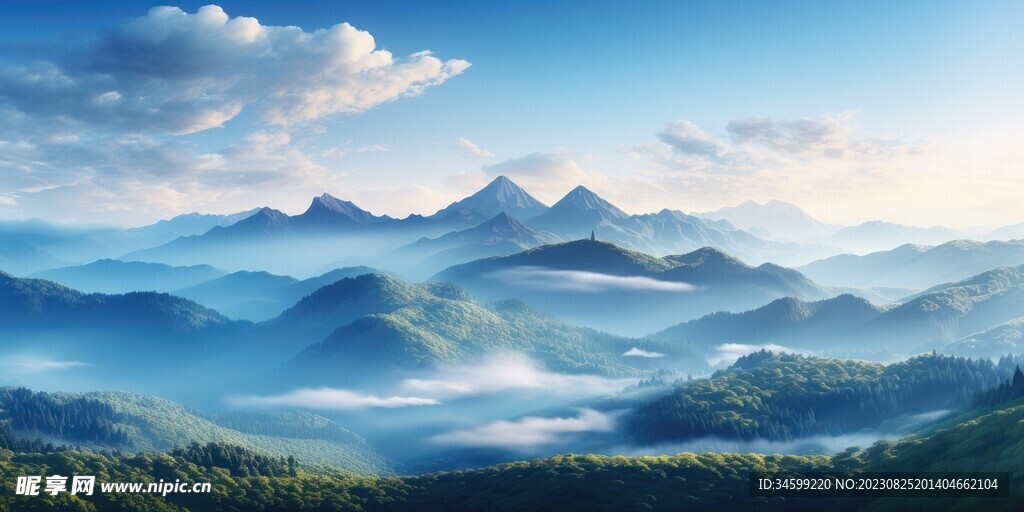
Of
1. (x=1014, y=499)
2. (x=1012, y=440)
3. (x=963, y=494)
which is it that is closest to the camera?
(x=1014, y=499)

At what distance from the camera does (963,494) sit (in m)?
181

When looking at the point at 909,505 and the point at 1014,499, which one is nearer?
the point at 1014,499

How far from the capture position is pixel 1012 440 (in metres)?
200

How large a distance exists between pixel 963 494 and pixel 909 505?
15.3m

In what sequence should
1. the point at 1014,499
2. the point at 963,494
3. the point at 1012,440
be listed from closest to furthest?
A: 1. the point at 1014,499
2. the point at 963,494
3. the point at 1012,440

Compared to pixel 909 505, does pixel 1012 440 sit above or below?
above

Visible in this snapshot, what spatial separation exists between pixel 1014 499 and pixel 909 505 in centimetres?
2947

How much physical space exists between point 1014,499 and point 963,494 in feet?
49.6

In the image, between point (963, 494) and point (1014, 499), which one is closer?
point (1014, 499)

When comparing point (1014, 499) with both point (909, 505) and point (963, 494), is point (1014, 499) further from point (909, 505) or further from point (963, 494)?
point (909, 505)

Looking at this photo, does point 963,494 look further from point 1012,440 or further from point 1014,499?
point 1012,440

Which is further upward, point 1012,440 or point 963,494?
point 1012,440

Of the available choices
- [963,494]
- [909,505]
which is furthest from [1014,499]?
[909,505]

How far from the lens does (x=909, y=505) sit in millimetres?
191625
